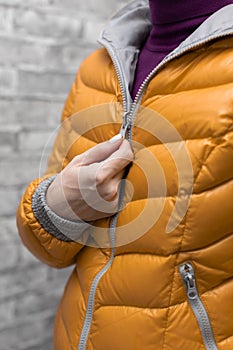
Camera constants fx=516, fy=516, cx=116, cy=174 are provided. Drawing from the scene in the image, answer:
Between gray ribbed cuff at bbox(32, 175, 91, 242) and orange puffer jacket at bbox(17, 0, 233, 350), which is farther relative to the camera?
gray ribbed cuff at bbox(32, 175, 91, 242)

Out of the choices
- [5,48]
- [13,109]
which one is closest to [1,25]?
[5,48]

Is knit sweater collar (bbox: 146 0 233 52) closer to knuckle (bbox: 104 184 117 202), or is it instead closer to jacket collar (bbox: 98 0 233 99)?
jacket collar (bbox: 98 0 233 99)

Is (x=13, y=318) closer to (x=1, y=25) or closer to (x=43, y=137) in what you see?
(x=43, y=137)

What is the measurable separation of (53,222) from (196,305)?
26cm

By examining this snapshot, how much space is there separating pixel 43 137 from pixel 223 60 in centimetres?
70

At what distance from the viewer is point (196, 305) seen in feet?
2.25

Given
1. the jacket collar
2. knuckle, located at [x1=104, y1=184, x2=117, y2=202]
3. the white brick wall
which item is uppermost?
the jacket collar

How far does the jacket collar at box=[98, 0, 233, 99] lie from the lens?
0.67 meters

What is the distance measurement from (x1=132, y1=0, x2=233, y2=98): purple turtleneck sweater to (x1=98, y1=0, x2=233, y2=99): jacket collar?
0.07 feet

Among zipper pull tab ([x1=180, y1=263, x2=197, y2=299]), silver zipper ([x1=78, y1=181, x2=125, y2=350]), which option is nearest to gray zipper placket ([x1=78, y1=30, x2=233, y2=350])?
silver zipper ([x1=78, y1=181, x2=125, y2=350])


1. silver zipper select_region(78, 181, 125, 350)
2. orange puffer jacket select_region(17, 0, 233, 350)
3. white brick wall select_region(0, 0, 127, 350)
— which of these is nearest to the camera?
orange puffer jacket select_region(17, 0, 233, 350)

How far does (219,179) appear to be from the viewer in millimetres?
653

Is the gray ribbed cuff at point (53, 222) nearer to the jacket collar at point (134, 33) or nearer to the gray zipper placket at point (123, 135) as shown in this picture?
the gray zipper placket at point (123, 135)

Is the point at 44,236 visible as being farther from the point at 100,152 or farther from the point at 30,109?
the point at 30,109
